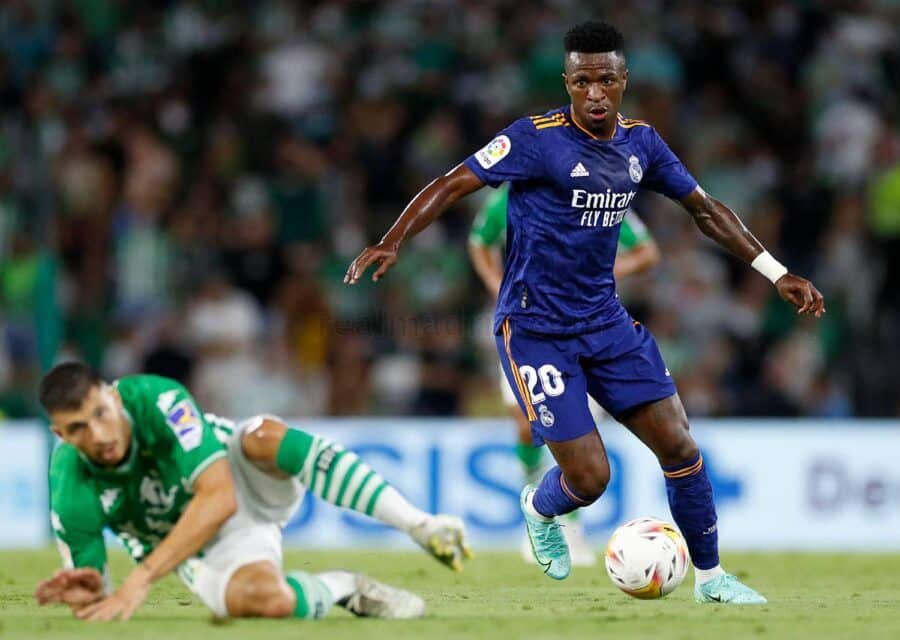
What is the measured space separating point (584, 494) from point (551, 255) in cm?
109

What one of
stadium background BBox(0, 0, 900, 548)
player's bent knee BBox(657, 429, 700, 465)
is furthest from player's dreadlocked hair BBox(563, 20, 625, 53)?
stadium background BBox(0, 0, 900, 548)

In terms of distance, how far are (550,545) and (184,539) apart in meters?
2.50

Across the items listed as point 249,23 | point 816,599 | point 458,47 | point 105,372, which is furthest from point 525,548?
point 249,23

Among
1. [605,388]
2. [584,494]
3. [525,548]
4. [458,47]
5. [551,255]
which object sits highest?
[458,47]

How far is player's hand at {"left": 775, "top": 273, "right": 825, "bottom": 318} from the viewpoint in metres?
7.12

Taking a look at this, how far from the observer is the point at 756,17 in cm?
1487

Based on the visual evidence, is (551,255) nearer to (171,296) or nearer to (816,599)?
(816,599)

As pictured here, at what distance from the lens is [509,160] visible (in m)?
7.12

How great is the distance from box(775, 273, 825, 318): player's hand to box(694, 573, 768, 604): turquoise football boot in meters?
1.22

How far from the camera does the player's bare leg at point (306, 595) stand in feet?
20.0

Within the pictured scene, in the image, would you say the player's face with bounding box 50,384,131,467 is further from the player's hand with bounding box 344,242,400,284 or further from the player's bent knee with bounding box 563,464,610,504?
the player's bent knee with bounding box 563,464,610,504

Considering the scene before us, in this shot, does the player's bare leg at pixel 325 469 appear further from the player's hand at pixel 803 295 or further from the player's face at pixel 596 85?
the player's hand at pixel 803 295

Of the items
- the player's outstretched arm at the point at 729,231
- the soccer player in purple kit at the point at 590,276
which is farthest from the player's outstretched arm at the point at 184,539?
the player's outstretched arm at the point at 729,231

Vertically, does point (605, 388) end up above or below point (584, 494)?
above
